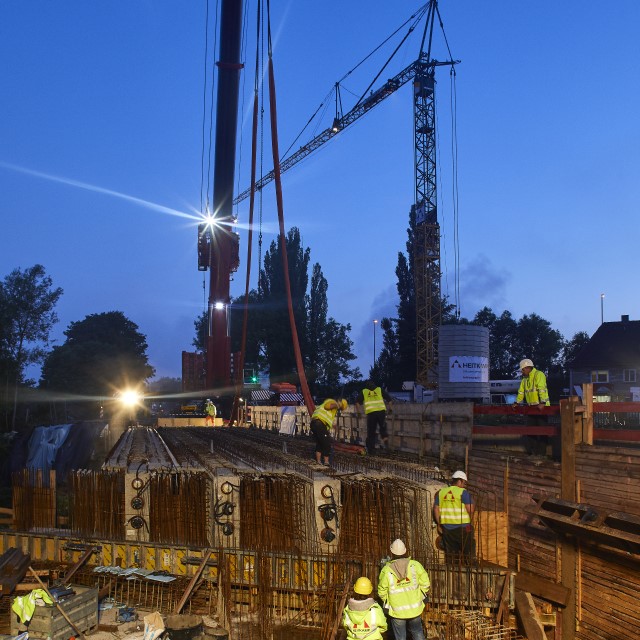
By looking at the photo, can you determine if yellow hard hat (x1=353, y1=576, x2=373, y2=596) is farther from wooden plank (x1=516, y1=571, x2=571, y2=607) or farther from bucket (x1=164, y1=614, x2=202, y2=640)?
wooden plank (x1=516, y1=571, x2=571, y2=607)

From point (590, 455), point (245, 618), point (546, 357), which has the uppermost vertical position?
point (546, 357)

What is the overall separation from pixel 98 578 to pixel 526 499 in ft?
21.5

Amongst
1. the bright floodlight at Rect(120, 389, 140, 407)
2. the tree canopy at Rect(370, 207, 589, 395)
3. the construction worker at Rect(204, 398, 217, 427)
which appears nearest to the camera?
the construction worker at Rect(204, 398, 217, 427)

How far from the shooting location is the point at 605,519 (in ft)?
26.4

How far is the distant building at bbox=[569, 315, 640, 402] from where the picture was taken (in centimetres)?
4781

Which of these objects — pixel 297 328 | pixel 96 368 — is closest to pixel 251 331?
pixel 297 328

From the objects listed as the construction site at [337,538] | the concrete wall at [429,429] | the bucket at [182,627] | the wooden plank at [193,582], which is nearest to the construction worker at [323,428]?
the construction site at [337,538]

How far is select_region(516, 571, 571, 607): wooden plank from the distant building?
39137mm

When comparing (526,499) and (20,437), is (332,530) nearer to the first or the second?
(526,499)

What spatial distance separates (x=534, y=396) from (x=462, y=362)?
2765 cm

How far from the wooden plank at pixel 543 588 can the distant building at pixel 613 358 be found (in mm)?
39137

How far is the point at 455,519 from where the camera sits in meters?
9.12

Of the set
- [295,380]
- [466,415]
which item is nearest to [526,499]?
[466,415]

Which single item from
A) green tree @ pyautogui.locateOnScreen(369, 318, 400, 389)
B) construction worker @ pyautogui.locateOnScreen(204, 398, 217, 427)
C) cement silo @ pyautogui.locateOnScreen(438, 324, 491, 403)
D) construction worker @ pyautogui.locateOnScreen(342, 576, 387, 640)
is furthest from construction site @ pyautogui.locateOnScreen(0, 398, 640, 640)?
green tree @ pyautogui.locateOnScreen(369, 318, 400, 389)
